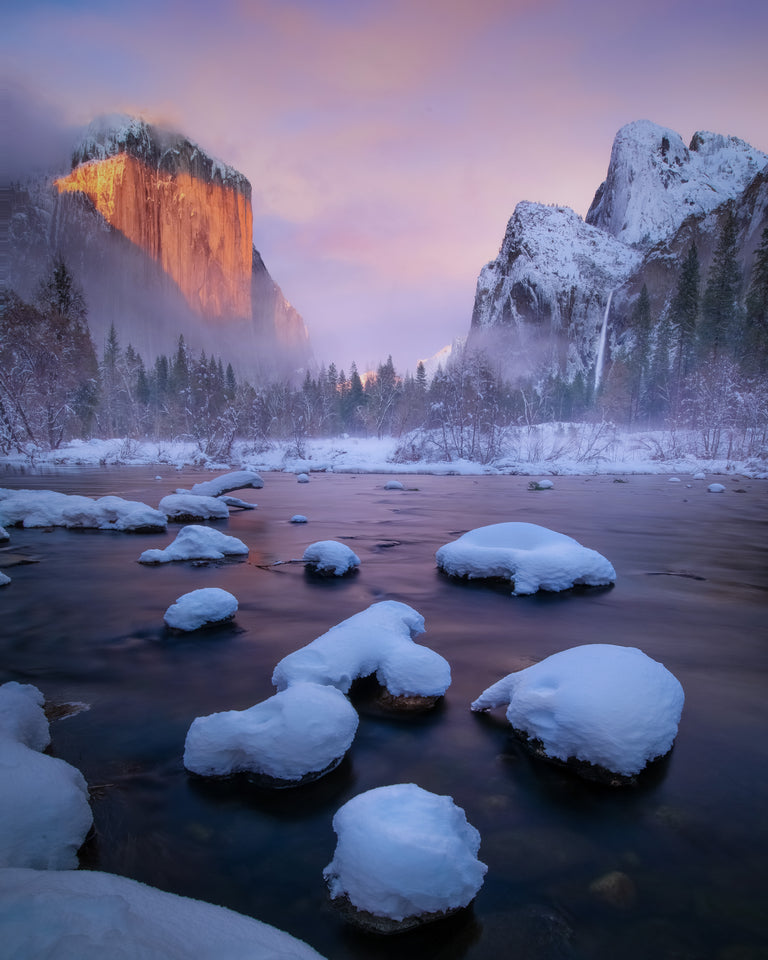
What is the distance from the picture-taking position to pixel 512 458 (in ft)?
85.5

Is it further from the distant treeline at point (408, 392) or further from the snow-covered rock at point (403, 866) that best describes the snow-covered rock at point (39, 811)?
the distant treeline at point (408, 392)

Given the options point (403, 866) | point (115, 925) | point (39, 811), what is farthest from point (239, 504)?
point (115, 925)

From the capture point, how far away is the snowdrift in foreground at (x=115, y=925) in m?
0.89

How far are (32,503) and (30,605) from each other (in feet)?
17.0

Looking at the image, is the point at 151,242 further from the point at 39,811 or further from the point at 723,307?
the point at 39,811

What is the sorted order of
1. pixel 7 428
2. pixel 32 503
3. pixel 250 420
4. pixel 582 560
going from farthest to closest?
1. pixel 250 420
2. pixel 7 428
3. pixel 32 503
4. pixel 582 560

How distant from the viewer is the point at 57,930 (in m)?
0.91

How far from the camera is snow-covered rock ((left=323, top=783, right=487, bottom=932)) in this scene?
1394mm

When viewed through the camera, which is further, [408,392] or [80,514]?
[408,392]

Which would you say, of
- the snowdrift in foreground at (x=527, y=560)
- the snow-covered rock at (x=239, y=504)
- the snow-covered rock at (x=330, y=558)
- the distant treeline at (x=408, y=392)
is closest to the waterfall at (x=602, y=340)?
the distant treeline at (x=408, y=392)

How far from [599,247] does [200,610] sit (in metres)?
133

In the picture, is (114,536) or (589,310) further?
(589,310)

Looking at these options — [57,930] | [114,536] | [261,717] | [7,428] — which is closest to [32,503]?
[114,536]

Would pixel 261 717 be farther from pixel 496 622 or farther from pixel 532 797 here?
pixel 496 622
